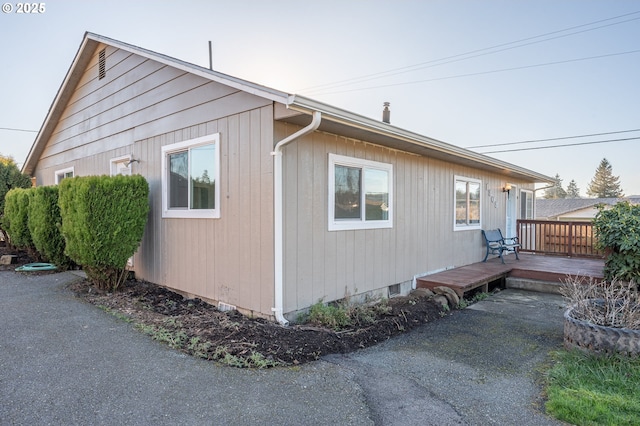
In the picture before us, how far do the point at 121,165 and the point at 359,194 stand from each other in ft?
16.2

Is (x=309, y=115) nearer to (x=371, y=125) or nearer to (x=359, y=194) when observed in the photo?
(x=371, y=125)

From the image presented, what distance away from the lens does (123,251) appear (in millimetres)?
5508

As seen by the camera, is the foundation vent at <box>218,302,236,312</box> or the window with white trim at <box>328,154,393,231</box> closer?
the foundation vent at <box>218,302,236,312</box>

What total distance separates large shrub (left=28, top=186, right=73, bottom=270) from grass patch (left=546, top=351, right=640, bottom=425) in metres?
8.39

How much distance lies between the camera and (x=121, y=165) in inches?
281

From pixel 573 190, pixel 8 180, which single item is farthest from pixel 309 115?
pixel 573 190

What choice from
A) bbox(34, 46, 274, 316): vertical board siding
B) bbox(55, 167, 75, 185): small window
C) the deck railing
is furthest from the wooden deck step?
bbox(55, 167, 75, 185): small window

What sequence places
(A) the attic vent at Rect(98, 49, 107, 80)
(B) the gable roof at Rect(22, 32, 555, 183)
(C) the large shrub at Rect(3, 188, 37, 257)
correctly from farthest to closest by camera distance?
(C) the large shrub at Rect(3, 188, 37, 257)
(A) the attic vent at Rect(98, 49, 107, 80)
(B) the gable roof at Rect(22, 32, 555, 183)

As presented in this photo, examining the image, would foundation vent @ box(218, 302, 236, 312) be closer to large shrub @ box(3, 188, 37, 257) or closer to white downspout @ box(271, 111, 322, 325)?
white downspout @ box(271, 111, 322, 325)

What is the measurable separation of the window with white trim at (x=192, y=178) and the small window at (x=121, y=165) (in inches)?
60.1

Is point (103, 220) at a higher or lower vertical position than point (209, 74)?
lower

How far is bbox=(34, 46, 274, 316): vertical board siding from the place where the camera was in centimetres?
430

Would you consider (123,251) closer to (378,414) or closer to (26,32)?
(378,414)

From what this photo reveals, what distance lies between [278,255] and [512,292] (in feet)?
16.9
